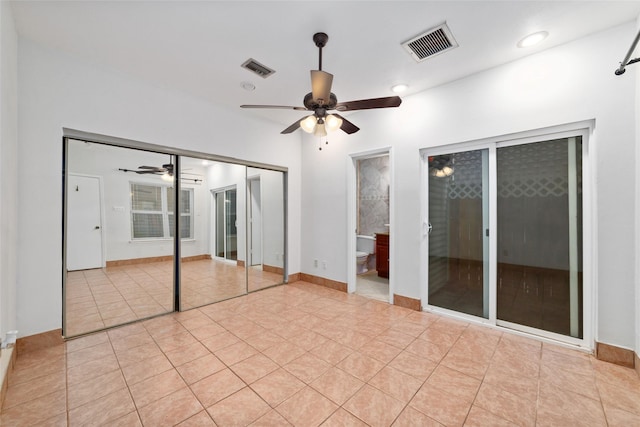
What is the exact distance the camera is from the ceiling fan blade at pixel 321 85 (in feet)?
6.37

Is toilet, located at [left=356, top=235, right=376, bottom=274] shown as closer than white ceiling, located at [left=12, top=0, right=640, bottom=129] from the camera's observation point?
No

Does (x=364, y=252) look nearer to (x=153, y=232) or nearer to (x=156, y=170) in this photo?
(x=153, y=232)

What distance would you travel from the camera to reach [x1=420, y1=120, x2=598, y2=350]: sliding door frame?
235cm

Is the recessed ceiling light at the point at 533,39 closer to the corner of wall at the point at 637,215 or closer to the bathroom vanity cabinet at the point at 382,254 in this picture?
the corner of wall at the point at 637,215

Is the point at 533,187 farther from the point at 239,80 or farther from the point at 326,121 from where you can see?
the point at 239,80

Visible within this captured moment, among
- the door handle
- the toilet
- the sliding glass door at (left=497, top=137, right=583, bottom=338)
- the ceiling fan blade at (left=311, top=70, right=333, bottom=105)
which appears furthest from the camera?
the toilet

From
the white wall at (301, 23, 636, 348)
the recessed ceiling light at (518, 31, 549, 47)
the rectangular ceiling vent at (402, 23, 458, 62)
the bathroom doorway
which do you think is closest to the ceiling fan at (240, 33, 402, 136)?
the rectangular ceiling vent at (402, 23, 458, 62)

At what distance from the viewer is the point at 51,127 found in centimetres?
244

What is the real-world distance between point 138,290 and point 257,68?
3.07 m

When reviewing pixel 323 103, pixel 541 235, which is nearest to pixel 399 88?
pixel 323 103

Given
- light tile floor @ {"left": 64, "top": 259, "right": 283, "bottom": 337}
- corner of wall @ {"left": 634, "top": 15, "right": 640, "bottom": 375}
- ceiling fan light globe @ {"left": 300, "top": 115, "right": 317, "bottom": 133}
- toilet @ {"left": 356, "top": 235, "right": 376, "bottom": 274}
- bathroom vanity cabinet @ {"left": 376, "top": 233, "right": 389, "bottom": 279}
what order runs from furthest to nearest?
toilet @ {"left": 356, "top": 235, "right": 376, "bottom": 274} < bathroom vanity cabinet @ {"left": 376, "top": 233, "right": 389, "bottom": 279} < light tile floor @ {"left": 64, "top": 259, "right": 283, "bottom": 337} < ceiling fan light globe @ {"left": 300, "top": 115, "right": 317, "bottom": 133} < corner of wall @ {"left": 634, "top": 15, "right": 640, "bottom": 375}

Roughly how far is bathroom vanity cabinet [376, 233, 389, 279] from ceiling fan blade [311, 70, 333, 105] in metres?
3.25

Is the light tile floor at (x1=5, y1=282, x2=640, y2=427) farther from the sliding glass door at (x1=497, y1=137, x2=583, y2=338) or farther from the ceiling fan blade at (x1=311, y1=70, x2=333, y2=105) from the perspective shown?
the ceiling fan blade at (x1=311, y1=70, x2=333, y2=105)

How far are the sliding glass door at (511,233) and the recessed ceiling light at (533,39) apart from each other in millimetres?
911
